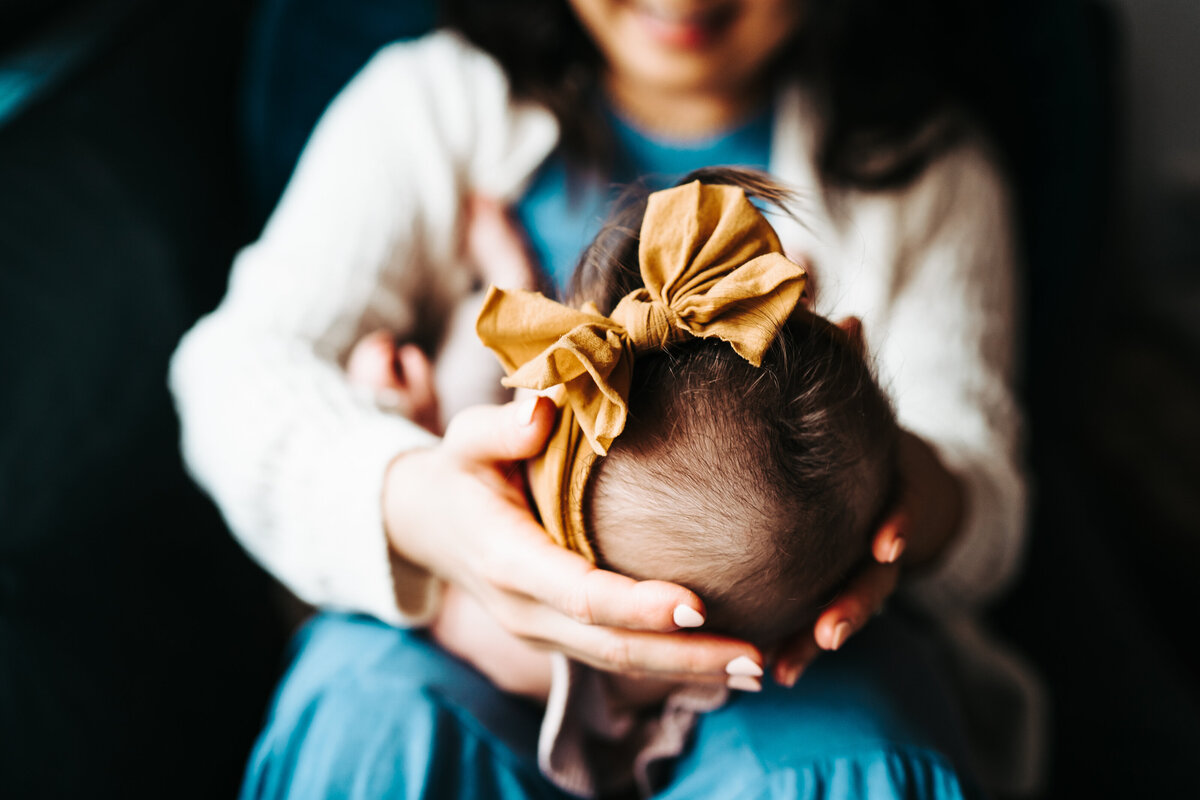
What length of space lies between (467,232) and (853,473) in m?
0.53

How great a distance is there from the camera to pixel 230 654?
74 cm

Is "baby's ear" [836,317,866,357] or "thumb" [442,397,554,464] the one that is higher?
"thumb" [442,397,554,464]

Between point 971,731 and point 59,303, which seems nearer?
point 59,303

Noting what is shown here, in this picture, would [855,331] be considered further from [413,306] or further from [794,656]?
[413,306]

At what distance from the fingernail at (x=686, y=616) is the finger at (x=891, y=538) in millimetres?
136

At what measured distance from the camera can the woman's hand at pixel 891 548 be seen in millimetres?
460

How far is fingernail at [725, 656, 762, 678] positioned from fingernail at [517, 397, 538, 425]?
18cm

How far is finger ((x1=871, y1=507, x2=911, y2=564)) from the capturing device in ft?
1.53

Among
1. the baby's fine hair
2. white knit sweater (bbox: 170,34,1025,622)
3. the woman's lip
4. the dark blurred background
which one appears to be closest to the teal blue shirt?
white knit sweater (bbox: 170,34,1025,622)

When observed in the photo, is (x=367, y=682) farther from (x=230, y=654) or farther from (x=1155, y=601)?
(x=1155, y=601)

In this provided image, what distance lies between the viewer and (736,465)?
0.41m

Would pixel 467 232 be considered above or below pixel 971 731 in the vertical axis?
above


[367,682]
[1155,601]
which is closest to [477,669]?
[367,682]

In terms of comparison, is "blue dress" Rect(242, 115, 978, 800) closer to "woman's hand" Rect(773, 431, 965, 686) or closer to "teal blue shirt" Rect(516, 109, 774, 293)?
"woman's hand" Rect(773, 431, 965, 686)
